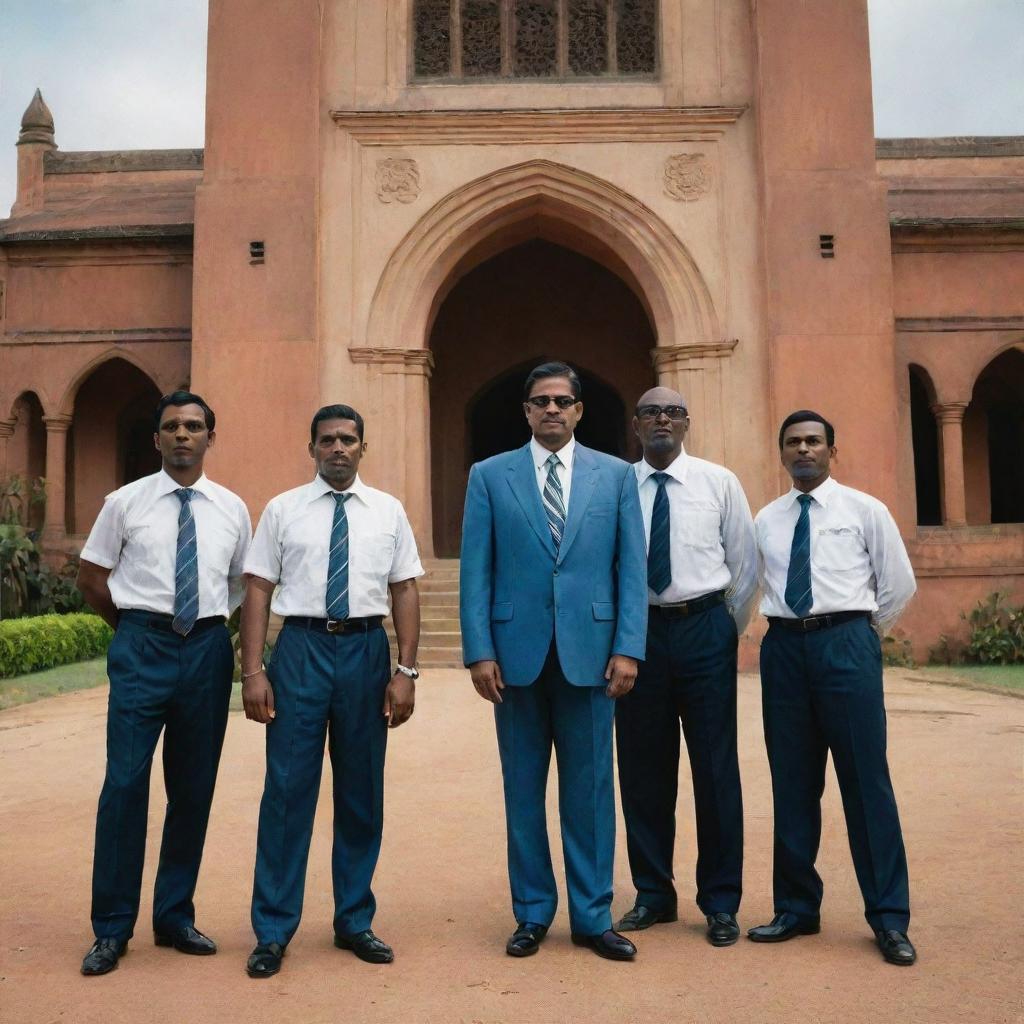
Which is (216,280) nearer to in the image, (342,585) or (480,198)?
(480,198)

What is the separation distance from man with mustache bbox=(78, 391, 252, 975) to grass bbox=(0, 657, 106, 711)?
690 centimetres

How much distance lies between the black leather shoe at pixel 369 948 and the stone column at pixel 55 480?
510 inches

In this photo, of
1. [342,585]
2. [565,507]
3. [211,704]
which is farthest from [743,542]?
[211,704]

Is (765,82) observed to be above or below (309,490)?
above

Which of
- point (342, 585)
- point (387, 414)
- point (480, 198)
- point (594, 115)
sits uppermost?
point (594, 115)

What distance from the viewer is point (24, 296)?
15453 mm

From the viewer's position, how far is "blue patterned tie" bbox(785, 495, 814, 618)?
13.2 feet

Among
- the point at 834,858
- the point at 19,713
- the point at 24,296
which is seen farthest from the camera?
the point at 24,296

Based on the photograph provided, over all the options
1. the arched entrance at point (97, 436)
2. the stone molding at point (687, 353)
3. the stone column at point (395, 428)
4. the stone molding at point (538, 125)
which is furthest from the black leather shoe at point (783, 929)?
the arched entrance at point (97, 436)

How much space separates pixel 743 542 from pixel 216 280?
1083 cm

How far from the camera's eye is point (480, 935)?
397 centimetres

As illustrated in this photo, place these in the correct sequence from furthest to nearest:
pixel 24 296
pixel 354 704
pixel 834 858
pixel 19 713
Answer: pixel 24 296 < pixel 19 713 < pixel 834 858 < pixel 354 704

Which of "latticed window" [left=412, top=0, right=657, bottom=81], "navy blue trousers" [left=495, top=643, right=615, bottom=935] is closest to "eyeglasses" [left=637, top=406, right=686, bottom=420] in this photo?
"navy blue trousers" [left=495, top=643, right=615, bottom=935]

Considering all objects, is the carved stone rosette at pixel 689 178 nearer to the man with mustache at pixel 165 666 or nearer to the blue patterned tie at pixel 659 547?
the blue patterned tie at pixel 659 547
